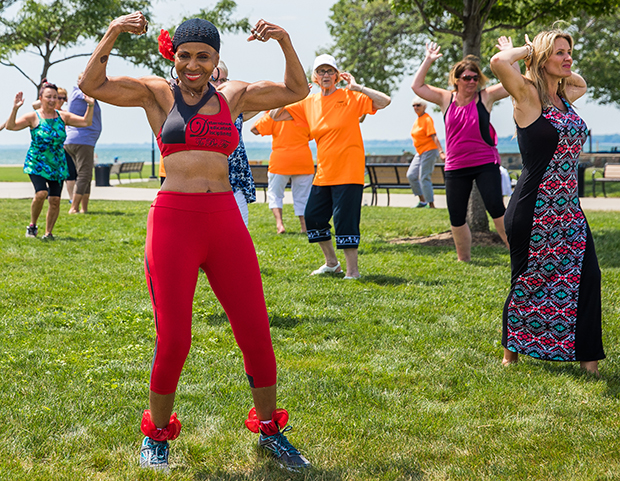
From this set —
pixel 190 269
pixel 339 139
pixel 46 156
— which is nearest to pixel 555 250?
pixel 190 269

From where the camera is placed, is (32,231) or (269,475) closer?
(269,475)

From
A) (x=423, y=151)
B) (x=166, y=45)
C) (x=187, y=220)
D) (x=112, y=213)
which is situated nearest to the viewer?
(x=187, y=220)

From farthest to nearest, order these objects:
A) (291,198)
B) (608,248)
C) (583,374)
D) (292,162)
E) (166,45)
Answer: (291,198), (292,162), (608,248), (583,374), (166,45)

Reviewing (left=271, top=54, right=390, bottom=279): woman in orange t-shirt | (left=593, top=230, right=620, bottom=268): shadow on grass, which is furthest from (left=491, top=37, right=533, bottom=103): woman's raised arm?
(left=593, top=230, right=620, bottom=268): shadow on grass

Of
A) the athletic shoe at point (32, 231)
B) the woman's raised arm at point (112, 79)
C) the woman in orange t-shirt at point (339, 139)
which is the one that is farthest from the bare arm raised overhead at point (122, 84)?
the athletic shoe at point (32, 231)

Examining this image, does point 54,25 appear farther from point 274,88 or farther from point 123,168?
point 274,88

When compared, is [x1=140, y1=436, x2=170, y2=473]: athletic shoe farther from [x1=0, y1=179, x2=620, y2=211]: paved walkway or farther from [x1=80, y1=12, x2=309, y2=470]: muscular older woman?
[x1=0, y1=179, x2=620, y2=211]: paved walkway

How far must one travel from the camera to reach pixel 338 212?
6.80m

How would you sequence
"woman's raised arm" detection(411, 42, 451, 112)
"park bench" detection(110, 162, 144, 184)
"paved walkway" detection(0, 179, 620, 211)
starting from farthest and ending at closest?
"park bench" detection(110, 162, 144, 184), "paved walkway" detection(0, 179, 620, 211), "woman's raised arm" detection(411, 42, 451, 112)

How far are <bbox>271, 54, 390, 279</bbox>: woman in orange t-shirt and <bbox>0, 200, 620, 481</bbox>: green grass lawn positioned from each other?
2.20ft

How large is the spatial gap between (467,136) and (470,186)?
0.58m

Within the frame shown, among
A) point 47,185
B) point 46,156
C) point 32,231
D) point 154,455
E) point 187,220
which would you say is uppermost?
point 46,156

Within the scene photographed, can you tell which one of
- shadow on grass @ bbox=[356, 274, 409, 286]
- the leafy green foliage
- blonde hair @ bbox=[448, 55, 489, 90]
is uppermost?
the leafy green foliage

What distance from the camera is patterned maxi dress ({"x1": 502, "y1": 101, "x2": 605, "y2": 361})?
13.1 feet
